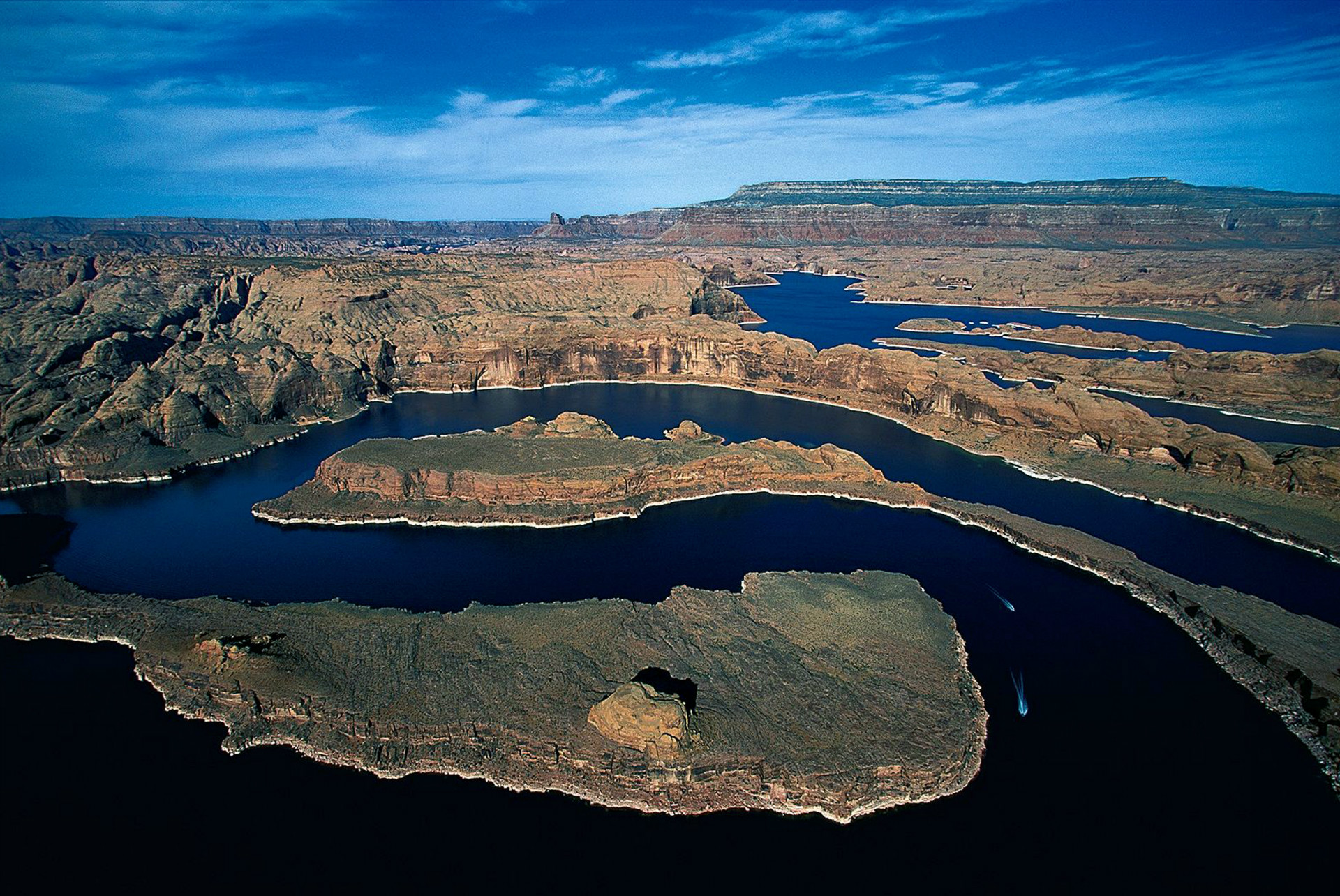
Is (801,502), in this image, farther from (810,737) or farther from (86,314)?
(86,314)

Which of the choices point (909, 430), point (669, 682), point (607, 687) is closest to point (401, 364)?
point (909, 430)

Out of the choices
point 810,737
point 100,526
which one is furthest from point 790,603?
point 100,526

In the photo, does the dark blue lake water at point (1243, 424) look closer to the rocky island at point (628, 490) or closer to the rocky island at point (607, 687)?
the rocky island at point (628, 490)

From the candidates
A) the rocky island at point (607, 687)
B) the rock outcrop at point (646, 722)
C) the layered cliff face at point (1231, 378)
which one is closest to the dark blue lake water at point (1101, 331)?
the layered cliff face at point (1231, 378)

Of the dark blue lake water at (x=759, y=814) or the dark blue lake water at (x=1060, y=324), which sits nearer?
the dark blue lake water at (x=759, y=814)

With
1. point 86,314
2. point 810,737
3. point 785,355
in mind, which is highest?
point 86,314

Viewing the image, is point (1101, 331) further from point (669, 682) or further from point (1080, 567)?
point (669, 682)
